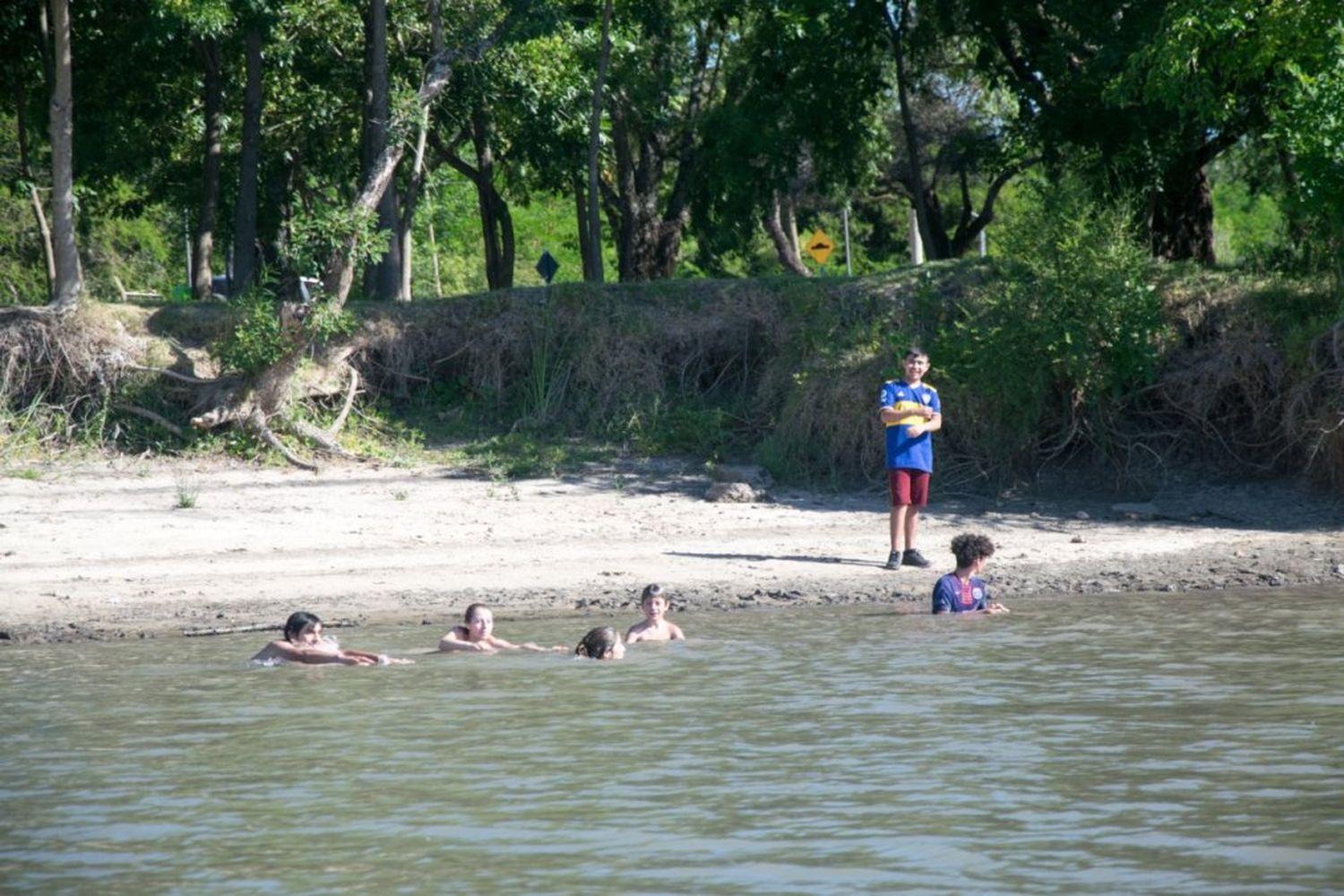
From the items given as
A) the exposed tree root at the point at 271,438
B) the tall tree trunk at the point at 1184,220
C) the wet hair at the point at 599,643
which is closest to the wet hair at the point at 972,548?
the wet hair at the point at 599,643

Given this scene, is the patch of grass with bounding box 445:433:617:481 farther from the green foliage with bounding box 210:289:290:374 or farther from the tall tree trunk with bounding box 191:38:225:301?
the tall tree trunk with bounding box 191:38:225:301

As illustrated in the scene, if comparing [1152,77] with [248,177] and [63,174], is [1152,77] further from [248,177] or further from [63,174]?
[63,174]

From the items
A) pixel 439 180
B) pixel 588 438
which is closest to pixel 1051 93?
pixel 588 438

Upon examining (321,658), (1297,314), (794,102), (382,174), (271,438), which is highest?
(794,102)

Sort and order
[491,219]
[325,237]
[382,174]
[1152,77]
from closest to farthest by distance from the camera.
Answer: [1152,77]
[325,237]
[382,174]
[491,219]

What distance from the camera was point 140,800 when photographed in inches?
286

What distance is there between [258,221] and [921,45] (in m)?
11.8

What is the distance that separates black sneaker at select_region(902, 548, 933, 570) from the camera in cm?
1323

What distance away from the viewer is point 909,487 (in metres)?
Result: 13.1

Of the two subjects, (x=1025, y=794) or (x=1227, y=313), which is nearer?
(x=1025, y=794)

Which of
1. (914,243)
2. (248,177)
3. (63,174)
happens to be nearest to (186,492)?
(63,174)

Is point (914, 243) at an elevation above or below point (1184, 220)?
above

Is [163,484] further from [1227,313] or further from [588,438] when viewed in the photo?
[1227,313]

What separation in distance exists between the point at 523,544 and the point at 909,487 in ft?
10.6
